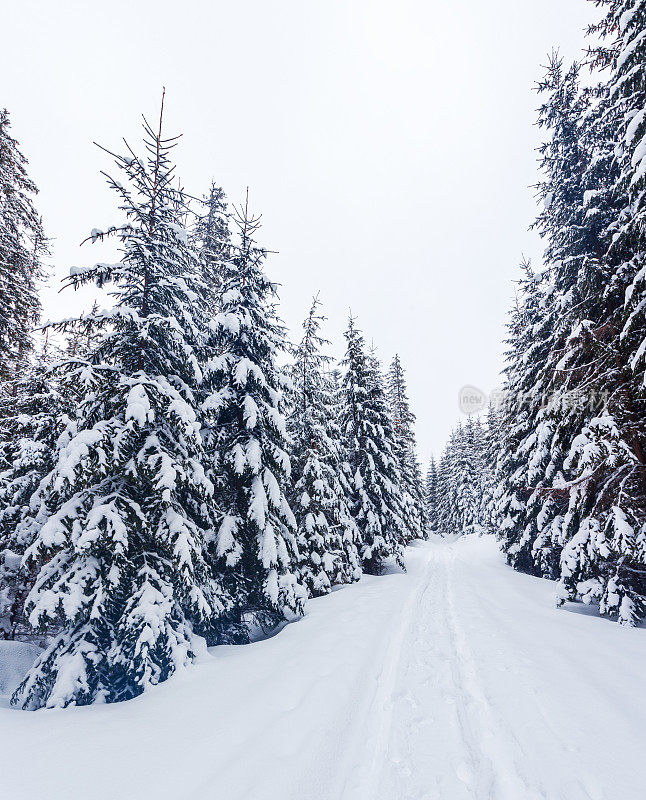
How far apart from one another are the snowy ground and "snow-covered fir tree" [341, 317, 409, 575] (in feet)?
35.0

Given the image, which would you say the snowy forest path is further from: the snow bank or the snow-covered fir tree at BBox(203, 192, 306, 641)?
the snow bank

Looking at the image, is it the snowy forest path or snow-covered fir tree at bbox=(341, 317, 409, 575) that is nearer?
the snowy forest path

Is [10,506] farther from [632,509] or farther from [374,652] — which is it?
[632,509]

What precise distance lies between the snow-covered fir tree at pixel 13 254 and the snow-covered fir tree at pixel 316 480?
8.62 m

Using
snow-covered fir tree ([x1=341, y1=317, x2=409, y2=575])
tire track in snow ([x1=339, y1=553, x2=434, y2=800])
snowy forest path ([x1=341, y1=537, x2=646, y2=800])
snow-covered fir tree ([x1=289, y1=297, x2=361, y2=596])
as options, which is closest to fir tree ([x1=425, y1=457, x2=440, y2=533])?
snow-covered fir tree ([x1=341, y1=317, x2=409, y2=575])

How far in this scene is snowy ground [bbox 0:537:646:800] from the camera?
3582mm

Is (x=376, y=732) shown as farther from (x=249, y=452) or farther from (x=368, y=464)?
(x=368, y=464)

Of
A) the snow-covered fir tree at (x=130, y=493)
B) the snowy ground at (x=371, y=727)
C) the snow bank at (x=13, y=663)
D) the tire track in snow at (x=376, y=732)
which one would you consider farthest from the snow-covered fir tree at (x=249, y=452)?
the snow bank at (x=13, y=663)

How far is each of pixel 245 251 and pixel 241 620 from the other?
411 inches

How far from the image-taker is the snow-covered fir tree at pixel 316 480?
13.5 m

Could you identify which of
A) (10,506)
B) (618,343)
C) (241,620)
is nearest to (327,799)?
(241,620)

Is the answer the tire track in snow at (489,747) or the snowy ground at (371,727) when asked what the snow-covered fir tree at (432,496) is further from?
the tire track in snow at (489,747)

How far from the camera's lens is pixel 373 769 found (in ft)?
12.4

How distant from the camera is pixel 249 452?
9.81 m
